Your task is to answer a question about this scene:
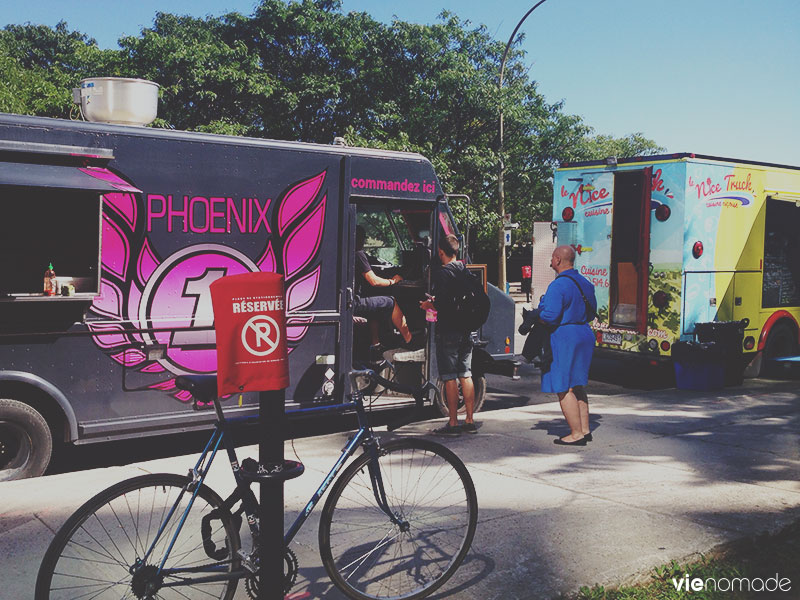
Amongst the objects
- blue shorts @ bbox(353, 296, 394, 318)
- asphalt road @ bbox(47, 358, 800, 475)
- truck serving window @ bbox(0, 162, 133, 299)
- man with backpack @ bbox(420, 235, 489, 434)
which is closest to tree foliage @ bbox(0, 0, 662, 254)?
asphalt road @ bbox(47, 358, 800, 475)

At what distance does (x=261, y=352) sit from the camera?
9.59ft

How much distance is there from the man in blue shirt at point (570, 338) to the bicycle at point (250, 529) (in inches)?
130

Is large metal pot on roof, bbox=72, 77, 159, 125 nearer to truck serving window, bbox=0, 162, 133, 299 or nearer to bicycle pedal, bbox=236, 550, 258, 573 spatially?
truck serving window, bbox=0, 162, 133, 299

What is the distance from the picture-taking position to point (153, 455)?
24.1ft

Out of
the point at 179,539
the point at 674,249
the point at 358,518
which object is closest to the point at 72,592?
the point at 179,539

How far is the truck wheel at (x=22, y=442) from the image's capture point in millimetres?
5953

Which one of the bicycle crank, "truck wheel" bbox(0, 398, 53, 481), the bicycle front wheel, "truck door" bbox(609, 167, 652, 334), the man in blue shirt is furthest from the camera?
"truck door" bbox(609, 167, 652, 334)

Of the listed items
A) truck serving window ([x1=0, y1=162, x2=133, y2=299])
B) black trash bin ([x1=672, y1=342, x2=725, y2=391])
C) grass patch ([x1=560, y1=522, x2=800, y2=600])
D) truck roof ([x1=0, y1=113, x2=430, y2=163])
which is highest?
truck roof ([x1=0, y1=113, x2=430, y2=163])

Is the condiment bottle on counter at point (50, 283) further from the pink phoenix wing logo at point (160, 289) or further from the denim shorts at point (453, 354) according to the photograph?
the denim shorts at point (453, 354)

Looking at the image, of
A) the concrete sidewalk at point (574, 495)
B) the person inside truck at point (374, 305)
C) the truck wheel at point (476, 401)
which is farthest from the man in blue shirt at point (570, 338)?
the person inside truck at point (374, 305)

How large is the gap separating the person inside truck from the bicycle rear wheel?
17.2 feet

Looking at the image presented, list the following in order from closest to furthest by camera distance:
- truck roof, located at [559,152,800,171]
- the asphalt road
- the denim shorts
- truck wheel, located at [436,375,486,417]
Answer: the asphalt road → the denim shorts → truck wheel, located at [436,375,486,417] → truck roof, located at [559,152,800,171]

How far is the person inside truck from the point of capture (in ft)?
28.1

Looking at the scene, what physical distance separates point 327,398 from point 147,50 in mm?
20507
